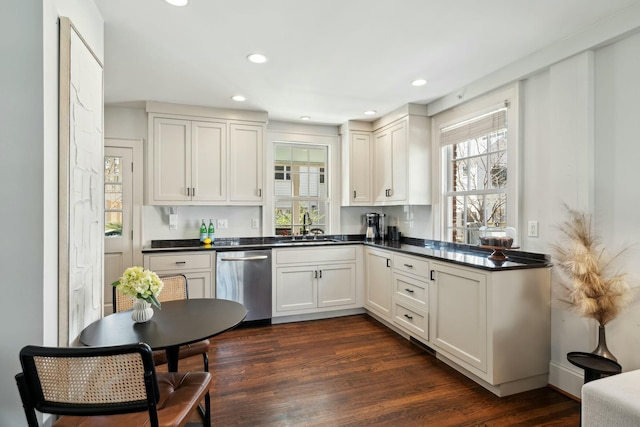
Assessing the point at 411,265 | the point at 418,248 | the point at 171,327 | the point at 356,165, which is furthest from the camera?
the point at 356,165

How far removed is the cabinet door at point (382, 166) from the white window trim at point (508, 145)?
0.56 m

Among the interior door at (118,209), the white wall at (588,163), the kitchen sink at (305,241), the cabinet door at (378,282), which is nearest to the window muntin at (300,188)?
the kitchen sink at (305,241)

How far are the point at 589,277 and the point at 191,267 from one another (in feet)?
11.2

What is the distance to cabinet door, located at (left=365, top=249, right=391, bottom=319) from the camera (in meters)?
3.59

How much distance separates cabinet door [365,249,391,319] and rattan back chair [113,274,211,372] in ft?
6.66

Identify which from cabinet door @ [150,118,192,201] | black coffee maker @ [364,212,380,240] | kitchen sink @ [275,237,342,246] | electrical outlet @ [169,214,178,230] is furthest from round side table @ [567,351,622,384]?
electrical outlet @ [169,214,178,230]

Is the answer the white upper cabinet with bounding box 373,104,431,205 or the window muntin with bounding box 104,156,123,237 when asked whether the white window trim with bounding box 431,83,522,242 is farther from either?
the window muntin with bounding box 104,156,123,237

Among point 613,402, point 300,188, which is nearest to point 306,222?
point 300,188

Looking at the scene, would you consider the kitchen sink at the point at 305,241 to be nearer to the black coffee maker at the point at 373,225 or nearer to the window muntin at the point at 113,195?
the black coffee maker at the point at 373,225

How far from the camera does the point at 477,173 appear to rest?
3232 millimetres

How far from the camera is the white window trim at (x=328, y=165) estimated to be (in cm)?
429

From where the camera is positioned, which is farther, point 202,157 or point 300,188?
point 300,188

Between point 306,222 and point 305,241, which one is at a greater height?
point 306,222

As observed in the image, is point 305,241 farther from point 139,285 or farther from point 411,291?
point 139,285
